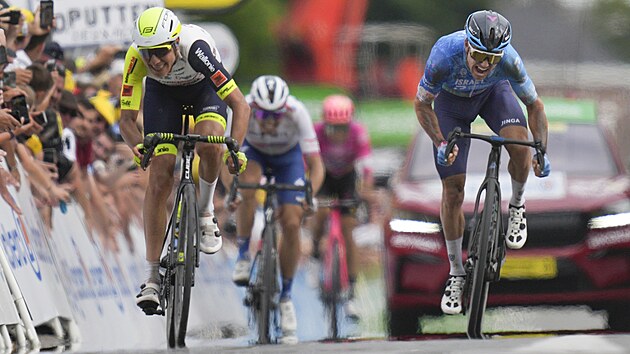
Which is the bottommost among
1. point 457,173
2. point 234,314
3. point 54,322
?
point 234,314

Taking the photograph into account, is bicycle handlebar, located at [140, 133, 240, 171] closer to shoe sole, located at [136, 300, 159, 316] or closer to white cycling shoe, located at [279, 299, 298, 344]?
shoe sole, located at [136, 300, 159, 316]

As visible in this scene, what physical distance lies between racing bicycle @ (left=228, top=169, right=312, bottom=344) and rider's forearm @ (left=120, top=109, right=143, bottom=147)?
2533 mm

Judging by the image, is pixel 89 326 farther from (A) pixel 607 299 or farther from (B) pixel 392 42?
(B) pixel 392 42

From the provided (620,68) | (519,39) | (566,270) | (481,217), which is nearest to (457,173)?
(481,217)

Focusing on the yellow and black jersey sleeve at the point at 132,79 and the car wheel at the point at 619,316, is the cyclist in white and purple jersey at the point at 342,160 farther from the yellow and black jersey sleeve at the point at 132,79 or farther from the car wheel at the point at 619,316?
the yellow and black jersey sleeve at the point at 132,79

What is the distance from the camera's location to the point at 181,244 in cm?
1012

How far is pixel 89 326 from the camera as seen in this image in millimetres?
12555

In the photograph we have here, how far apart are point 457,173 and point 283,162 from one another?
3.24 m

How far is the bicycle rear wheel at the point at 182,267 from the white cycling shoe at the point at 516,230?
8.06ft

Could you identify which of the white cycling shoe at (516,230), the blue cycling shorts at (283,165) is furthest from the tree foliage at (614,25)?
the white cycling shoe at (516,230)

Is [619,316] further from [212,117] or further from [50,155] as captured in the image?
[50,155]

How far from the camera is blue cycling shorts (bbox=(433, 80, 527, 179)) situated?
36.8ft

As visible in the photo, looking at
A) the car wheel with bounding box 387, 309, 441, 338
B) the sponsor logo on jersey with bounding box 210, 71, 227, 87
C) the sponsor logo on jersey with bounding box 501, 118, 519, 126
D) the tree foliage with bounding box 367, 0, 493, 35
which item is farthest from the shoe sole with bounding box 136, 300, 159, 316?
the tree foliage with bounding box 367, 0, 493, 35

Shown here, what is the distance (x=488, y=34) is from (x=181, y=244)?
250 centimetres
